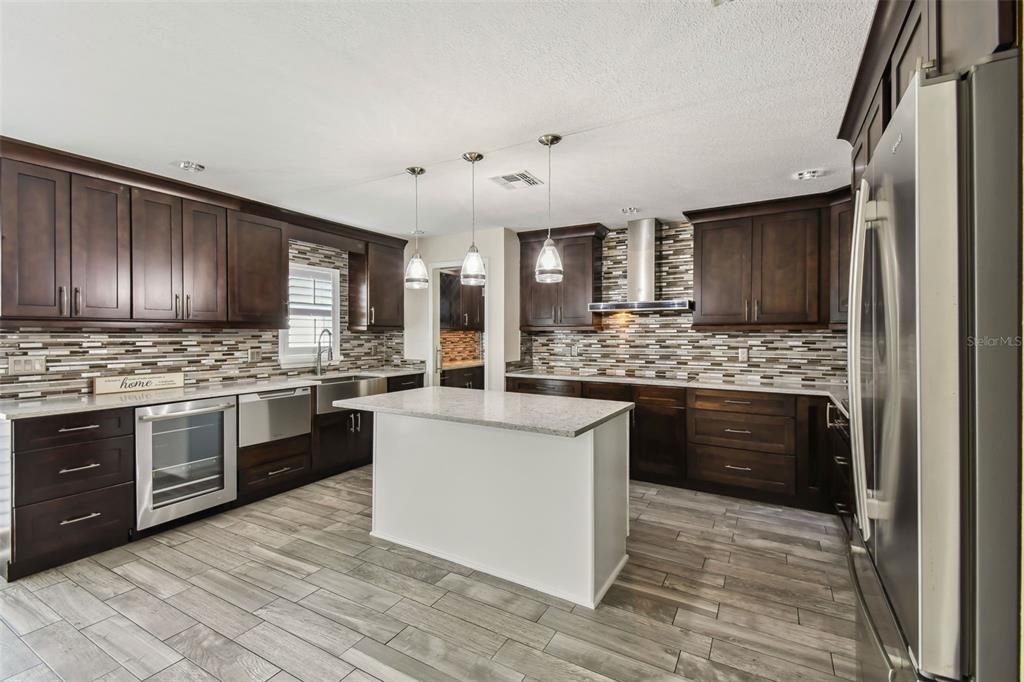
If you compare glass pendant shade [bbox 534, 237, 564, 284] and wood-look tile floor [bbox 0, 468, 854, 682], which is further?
glass pendant shade [bbox 534, 237, 564, 284]

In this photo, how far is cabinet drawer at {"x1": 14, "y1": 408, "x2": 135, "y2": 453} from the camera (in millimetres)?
2670

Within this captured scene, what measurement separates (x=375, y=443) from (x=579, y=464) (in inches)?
60.9

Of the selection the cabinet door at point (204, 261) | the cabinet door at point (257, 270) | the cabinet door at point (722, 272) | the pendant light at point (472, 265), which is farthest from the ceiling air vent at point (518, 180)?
the cabinet door at point (204, 261)

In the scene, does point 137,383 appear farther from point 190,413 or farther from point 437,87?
point 437,87

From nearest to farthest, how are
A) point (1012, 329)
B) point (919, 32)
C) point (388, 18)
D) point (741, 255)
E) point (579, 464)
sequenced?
1. point (1012, 329)
2. point (919, 32)
3. point (388, 18)
4. point (579, 464)
5. point (741, 255)

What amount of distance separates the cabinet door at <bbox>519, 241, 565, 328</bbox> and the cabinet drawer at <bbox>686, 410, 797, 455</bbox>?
1.86 m

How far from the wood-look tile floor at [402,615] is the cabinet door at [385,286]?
2.67m

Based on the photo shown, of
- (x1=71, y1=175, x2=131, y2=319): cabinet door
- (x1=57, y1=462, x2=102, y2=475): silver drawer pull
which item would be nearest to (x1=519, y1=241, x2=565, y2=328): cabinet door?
(x1=71, y1=175, x2=131, y2=319): cabinet door

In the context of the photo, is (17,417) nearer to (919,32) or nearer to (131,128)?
(131,128)

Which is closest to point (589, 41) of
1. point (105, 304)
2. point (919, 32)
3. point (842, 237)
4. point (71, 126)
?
point (919, 32)

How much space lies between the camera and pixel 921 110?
2.87ft

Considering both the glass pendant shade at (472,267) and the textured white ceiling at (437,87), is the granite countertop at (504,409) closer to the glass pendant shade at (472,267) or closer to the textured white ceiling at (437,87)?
the glass pendant shade at (472,267)

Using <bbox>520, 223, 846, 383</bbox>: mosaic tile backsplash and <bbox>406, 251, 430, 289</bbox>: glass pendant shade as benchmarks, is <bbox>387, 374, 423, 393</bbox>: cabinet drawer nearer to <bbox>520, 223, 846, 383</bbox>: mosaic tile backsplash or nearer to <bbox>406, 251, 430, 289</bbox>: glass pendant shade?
<bbox>520, 223, 846, 383</bbox>: mosaic tile backsplash

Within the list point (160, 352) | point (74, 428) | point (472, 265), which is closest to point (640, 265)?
point (472, 265)
